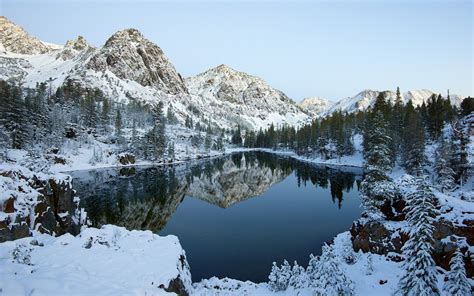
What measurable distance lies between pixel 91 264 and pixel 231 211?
37.9 m

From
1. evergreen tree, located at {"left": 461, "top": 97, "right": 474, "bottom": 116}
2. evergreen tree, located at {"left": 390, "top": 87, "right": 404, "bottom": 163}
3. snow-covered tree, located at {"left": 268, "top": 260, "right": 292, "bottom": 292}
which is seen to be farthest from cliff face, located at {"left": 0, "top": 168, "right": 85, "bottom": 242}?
evergreen tree, located at {"left": 461, "top": 97, "right": 474, "bottom": 116}

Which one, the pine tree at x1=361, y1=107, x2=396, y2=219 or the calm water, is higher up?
the pine tree at x1=361, y1=107, x2=396, y2=219

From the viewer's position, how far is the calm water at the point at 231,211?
101 feet

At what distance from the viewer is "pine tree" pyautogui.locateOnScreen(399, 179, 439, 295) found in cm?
1253

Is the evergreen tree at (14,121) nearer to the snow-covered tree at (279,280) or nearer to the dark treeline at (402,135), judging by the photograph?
the snow-covered tree at (279,280)

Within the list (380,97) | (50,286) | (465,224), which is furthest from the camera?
(380,97)

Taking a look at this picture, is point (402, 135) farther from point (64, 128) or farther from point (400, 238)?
point (64, 128)

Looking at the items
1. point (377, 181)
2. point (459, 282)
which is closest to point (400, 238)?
point (377, 181)

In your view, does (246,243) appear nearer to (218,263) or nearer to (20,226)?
(218,263)

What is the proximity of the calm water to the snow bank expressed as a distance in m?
9.27

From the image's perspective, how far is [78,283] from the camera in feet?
40.2

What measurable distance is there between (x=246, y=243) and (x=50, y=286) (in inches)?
998

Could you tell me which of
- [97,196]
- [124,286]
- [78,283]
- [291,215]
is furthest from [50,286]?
[97,196]

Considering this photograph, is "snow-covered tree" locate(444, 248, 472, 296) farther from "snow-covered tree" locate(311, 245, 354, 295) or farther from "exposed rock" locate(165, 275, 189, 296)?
"exposed rock" locate(165, 275, 189, 296)
